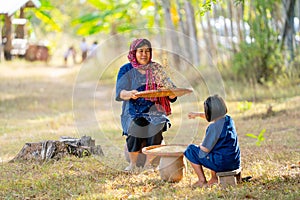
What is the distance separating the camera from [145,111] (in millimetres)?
6766

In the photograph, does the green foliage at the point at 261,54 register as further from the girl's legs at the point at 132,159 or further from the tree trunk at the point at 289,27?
the girl's legs at the point at 132,159

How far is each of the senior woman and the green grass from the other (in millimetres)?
419

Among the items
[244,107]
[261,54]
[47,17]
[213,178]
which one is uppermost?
[47,17]

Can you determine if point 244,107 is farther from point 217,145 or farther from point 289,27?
point 217,145

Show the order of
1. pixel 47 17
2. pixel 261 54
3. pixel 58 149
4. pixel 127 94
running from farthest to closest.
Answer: pixel 47 17 → pixel 261 54 → pixel 58 149 → pixel 127 94

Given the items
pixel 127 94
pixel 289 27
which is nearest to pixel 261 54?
pixel 289 27

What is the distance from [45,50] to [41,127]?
17.6 meters

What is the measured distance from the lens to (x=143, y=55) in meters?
6.64

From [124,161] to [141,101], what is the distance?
2.78ft

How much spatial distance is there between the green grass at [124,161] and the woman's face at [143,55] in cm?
106

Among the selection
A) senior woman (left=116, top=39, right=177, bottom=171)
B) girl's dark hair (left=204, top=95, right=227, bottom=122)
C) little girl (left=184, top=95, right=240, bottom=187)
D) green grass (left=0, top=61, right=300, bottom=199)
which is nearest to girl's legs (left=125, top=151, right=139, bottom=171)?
senior woman (left=116, top=39, right=177, bottom=171)

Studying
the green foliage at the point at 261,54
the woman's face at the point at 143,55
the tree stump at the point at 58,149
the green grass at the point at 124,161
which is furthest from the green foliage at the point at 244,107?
the woman's face at the point at 143,55

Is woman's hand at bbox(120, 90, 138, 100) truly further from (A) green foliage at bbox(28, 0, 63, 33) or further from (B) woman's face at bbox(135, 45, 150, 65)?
(A) green foliage at bbox(28, 0, 63, 33)

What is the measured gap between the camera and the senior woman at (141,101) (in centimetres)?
666
